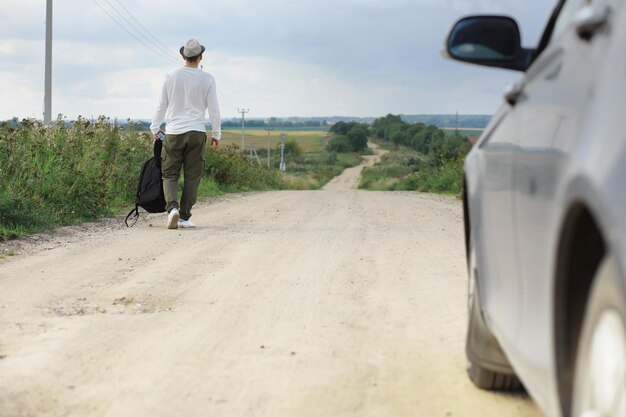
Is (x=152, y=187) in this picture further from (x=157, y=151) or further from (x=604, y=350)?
(x=604, y=350)

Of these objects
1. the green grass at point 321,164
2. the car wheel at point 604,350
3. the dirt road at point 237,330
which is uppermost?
the car wheel at point 604,350

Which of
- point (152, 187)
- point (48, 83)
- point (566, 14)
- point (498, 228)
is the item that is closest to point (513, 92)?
point (566, 14)

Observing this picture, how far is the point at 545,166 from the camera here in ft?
9.16

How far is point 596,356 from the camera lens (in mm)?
2242

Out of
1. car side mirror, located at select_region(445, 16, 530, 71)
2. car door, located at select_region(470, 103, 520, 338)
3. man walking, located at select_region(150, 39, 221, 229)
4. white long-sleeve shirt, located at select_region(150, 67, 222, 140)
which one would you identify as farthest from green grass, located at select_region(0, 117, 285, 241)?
car side mirror, located at select_region(445, 16, 530, 71)

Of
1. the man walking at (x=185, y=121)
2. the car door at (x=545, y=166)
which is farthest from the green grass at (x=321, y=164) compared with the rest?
the car door at (x=545, y=166)

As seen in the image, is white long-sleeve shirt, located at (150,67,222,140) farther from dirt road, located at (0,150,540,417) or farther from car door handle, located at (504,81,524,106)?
car door handle, located at (504,81,524,106)

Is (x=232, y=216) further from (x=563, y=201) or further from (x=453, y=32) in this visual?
(x=563, y=201)

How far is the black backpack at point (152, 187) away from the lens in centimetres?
1297

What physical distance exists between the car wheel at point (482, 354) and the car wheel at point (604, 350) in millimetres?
1970

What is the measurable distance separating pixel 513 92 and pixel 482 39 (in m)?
0.23

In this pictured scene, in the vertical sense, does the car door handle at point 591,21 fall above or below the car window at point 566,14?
below

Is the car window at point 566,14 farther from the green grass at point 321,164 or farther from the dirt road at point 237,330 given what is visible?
the green grass at point 321,164

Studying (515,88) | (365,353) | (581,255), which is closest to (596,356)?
(581,255)
